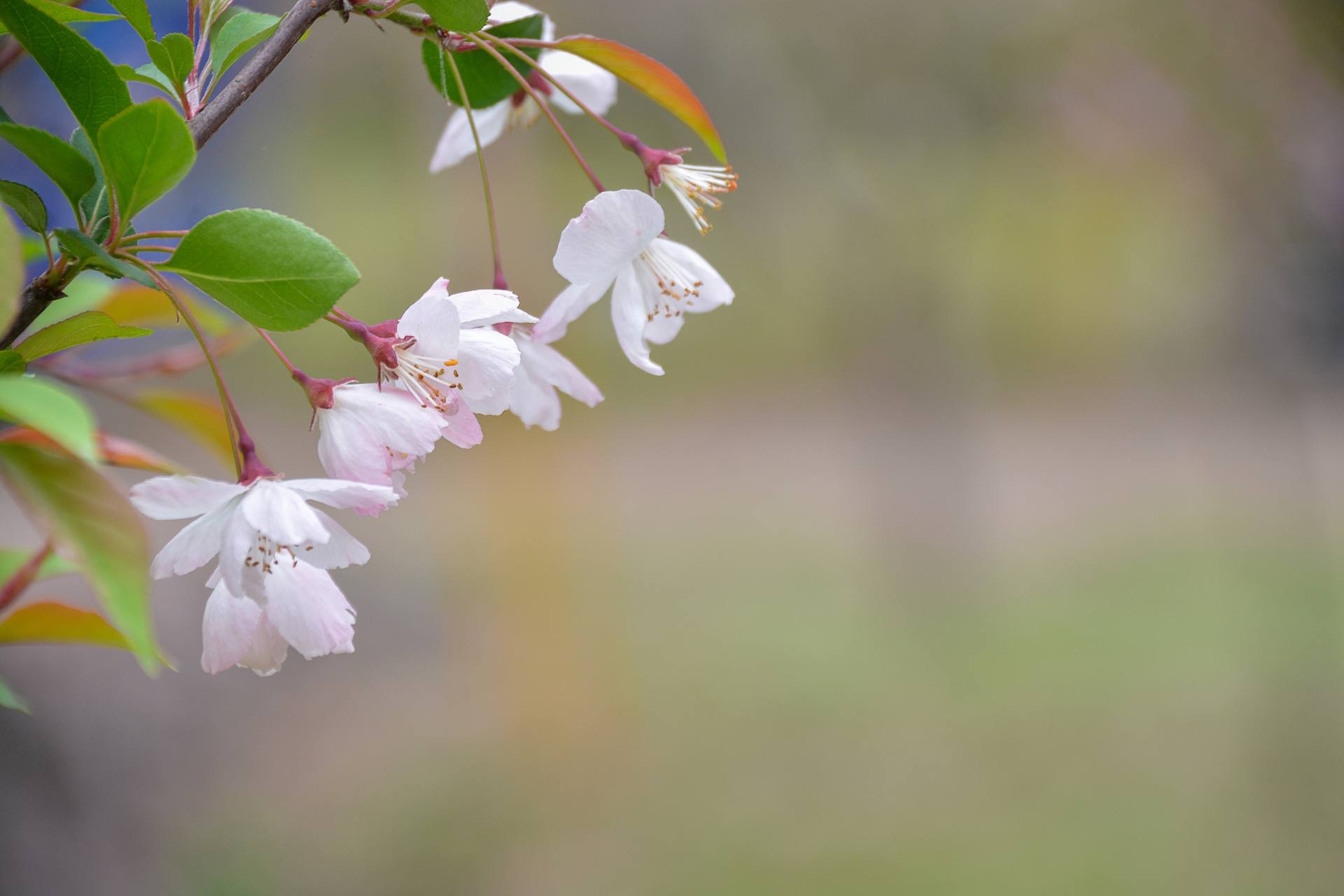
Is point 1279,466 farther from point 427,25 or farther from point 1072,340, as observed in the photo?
point 427,25

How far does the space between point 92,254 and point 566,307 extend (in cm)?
17

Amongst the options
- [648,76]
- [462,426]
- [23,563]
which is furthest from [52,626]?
[648,76]

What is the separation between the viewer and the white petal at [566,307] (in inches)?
15.8

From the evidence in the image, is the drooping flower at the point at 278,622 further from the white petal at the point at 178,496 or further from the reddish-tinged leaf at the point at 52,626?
the reddish-tinged leaf at the point at 52,626

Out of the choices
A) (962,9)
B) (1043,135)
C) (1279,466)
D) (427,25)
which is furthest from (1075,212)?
(427,25)

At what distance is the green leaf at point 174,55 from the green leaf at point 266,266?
0.26 ft

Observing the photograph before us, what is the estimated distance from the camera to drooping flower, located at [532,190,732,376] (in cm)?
37

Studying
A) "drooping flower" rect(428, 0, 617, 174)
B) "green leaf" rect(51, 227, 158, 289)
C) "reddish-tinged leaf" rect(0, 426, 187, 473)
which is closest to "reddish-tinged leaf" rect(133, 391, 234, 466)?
"reddish-tinged leaf" rect(0, 426, 187, 473)

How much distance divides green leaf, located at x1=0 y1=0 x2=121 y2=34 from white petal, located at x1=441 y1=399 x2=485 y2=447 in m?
0.16

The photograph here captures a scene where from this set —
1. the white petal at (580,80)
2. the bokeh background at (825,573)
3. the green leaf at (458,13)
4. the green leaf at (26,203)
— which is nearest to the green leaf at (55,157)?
the green leaf at (26,203)

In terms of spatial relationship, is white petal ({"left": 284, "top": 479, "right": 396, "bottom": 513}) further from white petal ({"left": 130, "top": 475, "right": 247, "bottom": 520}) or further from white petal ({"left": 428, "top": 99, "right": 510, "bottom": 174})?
white petal ({"left": 428, "top": 99, "right": 510, "bottom": 174})

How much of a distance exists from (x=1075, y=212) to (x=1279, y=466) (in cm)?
171

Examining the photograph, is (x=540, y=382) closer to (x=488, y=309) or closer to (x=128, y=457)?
(x=488, y=309)

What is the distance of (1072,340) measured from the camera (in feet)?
18.4
